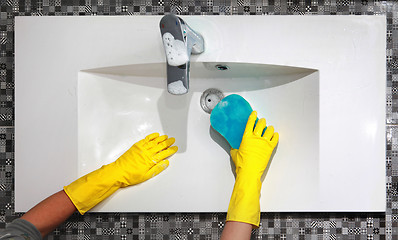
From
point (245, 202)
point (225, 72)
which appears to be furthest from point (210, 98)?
point (245, 202)

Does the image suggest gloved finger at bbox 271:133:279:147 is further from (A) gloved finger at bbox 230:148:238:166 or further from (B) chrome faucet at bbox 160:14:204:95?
(B) chrome faucet at bbox 160:14:204:95

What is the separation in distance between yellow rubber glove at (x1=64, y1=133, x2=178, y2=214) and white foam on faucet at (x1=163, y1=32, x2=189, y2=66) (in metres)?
0.25

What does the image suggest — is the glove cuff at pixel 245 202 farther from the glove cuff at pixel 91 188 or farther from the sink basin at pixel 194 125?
the glove cuff at pixel 91 188

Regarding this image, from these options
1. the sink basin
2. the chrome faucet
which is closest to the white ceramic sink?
the sink basin

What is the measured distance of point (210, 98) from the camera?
875 millimetres

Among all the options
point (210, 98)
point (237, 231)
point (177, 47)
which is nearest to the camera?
point (177, 47)

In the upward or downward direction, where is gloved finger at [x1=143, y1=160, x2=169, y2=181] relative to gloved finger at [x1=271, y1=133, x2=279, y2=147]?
downward

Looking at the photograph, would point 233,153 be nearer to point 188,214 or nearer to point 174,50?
point 188,214

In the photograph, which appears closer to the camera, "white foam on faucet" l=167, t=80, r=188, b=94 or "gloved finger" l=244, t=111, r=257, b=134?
"white foam on faucet" l=167, t=80, r=188, b=94

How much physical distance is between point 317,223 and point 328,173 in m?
0.19

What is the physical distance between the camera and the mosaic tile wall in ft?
2.84

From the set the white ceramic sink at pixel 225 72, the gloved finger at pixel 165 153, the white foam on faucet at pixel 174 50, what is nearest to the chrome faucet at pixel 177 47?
the white foam on faucet at pixel 174 50

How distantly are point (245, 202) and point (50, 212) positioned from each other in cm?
49

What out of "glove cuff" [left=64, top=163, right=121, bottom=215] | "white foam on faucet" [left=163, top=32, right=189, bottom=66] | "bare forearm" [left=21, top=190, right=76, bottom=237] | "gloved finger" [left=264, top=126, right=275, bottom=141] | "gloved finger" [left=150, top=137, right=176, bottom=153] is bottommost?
"bare forearm" [left=21, top=190, right=76, bottom=237]
